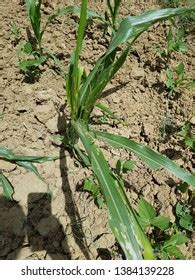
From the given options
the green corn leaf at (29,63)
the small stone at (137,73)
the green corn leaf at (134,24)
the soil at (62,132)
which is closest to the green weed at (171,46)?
the soil at (62,132)

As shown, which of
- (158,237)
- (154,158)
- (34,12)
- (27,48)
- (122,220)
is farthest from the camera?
(27,48)

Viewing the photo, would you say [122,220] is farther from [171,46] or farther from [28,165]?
[171,46]

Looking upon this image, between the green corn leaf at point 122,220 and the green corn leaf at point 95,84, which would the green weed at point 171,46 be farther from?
the green corn leaf at point 122,220

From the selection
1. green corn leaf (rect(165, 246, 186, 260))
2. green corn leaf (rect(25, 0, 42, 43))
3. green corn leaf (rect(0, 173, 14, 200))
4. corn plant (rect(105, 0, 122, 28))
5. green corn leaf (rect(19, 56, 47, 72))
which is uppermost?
corn plant (rect(105, 0, 122, 28))

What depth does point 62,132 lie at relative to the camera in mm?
1596

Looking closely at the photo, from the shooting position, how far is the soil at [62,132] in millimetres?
1401

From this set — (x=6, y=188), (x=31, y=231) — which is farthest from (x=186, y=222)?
(x=6, y=188)

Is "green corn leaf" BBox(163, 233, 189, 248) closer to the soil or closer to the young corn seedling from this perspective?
the soil

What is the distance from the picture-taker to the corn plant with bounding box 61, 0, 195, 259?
111 centimetres

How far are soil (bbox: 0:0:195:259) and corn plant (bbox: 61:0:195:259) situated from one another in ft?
0.46

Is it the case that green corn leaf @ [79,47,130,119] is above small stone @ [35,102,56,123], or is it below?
below

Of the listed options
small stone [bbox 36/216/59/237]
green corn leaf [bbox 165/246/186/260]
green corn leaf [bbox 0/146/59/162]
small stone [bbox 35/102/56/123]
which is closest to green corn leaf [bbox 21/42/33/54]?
small stone [bbox 35/102/56/123]

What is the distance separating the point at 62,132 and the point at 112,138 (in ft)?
0.89
